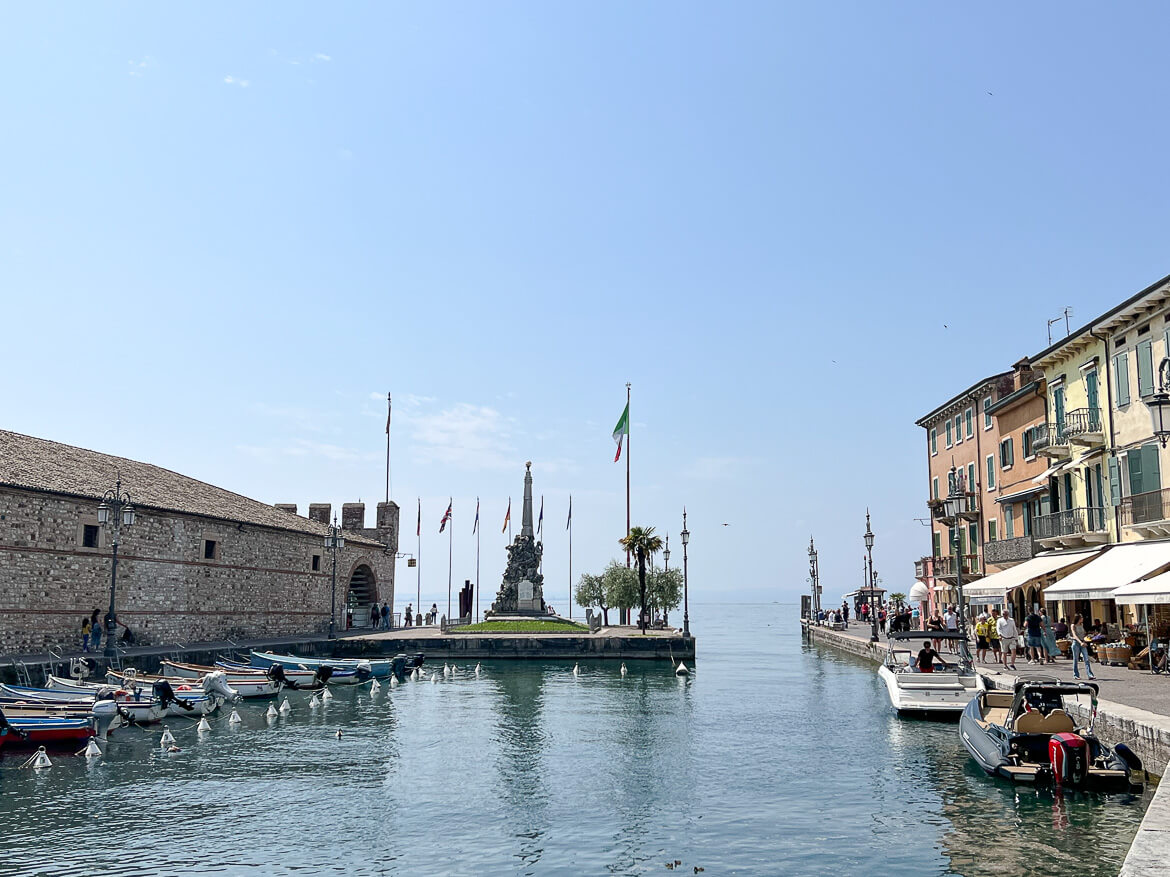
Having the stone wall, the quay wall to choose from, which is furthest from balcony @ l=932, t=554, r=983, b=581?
the stone wall

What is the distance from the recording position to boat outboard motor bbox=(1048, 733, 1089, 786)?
1591 cm

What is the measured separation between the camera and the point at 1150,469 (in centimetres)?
2945

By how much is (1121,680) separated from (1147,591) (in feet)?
8.18

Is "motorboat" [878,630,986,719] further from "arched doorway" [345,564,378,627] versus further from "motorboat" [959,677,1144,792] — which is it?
"arched doorway" [345,564,378,627]

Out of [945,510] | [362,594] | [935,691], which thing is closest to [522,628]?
[362,594]

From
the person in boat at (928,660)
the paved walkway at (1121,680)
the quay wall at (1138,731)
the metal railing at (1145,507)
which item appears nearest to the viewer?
the quay wall at (1138,731)

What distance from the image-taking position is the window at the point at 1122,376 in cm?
3086

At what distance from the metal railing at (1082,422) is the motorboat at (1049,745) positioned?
1584 cm

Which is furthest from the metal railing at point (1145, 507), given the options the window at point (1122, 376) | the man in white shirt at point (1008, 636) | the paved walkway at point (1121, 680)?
the man in white shirt at point (1008, 636)

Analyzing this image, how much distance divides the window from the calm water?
13361 millimetres

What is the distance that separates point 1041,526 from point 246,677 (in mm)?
30481

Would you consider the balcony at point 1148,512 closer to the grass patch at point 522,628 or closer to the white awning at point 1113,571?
the white awning at point 1113,571

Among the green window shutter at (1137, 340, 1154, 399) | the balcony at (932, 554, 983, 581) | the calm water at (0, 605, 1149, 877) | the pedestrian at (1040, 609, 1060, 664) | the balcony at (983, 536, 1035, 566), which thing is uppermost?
the green window shutter at (1137, 340, 1154, 399)

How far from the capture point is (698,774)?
19609 mm
